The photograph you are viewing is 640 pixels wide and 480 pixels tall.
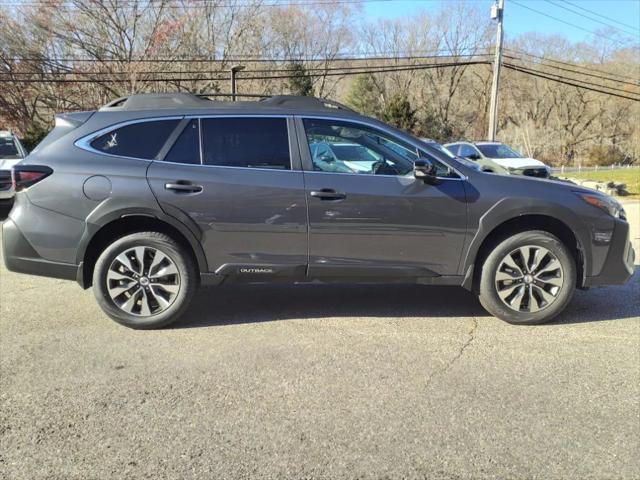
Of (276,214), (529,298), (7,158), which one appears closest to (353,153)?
(276,214)

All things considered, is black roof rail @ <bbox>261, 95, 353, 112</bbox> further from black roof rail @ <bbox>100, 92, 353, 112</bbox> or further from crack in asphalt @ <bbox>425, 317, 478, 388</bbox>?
crack in asphalt @ <bbox>425, 317, 478, 388</bbox>

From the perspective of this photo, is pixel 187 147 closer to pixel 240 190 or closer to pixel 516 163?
pixel 240 190

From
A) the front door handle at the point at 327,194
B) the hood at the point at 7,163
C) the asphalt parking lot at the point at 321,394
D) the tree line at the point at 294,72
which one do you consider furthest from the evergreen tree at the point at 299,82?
the asphalt parking lot at the point at 321,394

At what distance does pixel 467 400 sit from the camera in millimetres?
3209

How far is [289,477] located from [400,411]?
860mm

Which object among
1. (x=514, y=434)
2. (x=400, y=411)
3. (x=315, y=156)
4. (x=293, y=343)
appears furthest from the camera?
(x=315, y=156)

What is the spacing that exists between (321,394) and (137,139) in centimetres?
256

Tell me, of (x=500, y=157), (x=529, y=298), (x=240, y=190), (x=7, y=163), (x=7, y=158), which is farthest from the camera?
(x=500, y=157)

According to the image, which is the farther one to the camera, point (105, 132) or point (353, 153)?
point (353, 153)

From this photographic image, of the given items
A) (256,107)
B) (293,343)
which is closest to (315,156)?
(256,107)

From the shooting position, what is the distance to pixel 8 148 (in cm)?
1162

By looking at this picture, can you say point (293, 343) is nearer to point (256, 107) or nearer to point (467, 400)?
point (467, 400)

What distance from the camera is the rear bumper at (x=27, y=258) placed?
4.27 m

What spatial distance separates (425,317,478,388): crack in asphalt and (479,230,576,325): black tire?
228 millimetres
